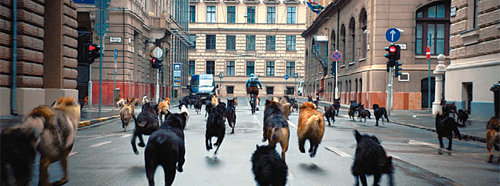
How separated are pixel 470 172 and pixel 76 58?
18399mm

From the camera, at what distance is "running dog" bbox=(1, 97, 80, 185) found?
15.1ft

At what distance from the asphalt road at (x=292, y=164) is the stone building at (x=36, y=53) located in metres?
5.64

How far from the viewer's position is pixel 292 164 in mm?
7941

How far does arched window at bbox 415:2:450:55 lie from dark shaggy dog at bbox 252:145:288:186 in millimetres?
26505

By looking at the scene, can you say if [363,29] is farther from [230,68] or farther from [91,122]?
[230,68]

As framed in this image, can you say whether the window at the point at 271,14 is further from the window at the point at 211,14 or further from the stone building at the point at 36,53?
the stone building at the point at 36,53

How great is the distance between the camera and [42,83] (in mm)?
18109

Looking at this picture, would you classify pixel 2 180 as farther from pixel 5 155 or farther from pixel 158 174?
pixel 158 174

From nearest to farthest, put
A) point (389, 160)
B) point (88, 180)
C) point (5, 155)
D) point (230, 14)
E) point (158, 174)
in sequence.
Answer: point (5, 155) → point (389, 160) → point (88, 180) → point (158, 174) → point (230, 14)

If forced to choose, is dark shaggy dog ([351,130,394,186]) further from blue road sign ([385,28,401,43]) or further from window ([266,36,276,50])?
window ([266,36,276,50])

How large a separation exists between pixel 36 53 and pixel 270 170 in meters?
14.7

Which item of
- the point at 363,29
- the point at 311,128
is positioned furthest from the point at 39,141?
the point at 363,29

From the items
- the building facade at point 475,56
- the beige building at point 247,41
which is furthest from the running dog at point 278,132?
the beige building at point 247,41

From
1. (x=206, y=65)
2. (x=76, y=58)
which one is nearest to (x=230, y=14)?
(x=206, y=65)
